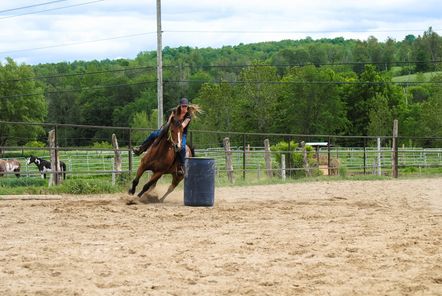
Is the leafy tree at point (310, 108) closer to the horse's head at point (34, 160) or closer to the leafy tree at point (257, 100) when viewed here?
the leafy tree at point (257, 100)

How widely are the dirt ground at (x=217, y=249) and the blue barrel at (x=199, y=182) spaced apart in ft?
1.33

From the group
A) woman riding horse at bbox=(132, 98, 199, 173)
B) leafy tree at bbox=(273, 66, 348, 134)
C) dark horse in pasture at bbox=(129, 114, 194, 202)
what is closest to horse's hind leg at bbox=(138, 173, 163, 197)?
dark horse in pasture at bbox=(129, 114, 194, 202)

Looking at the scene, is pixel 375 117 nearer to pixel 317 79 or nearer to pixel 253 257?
pixel 317 79

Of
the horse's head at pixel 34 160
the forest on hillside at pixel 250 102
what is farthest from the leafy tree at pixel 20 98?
the horse's head at pixel 34 160

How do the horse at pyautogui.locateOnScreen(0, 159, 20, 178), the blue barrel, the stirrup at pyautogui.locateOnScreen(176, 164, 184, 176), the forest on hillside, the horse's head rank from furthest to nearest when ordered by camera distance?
the forest on hillside
the horse's head
the horse at pyautogui.locateOnScreen(0, 159, 20, 178)
the stirrup at pyautogui.locateOnScreen(176, 164, 184, 176)
the blue barrel

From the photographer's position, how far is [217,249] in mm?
8102

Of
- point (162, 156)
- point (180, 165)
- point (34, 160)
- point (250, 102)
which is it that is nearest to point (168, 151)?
point (162, 156)

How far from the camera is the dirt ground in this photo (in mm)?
6281

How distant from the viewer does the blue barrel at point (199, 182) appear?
44.1 ft

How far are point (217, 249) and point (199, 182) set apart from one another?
537cm

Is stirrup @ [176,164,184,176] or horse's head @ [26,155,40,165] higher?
stirrup @ [176,164,184,176]

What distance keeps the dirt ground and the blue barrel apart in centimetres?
41

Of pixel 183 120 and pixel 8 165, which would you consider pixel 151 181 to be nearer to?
pixel 183 120

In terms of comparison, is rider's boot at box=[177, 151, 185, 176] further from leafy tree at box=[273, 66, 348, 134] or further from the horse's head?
leafy tree at box=[273, 66, 348, 134]
